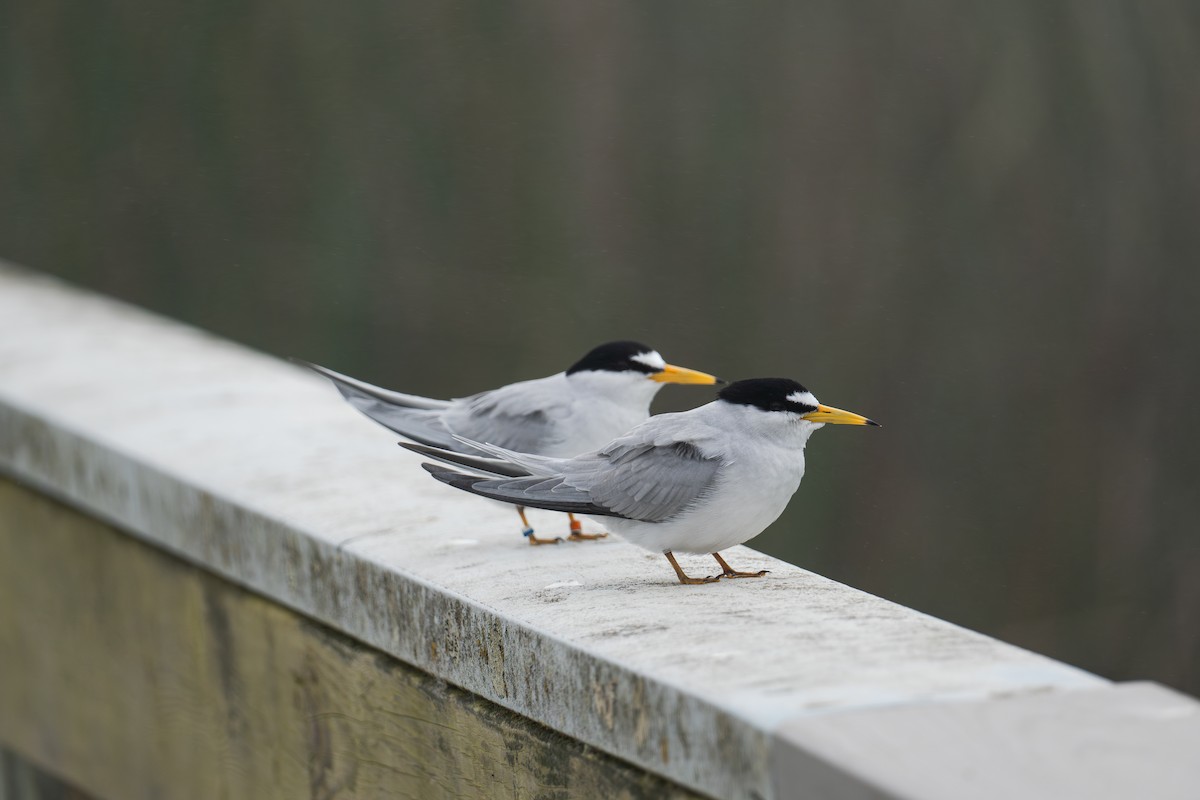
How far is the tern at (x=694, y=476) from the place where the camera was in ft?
8.89

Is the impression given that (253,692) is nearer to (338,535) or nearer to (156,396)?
(338,535)

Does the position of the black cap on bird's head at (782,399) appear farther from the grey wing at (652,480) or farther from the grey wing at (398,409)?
the grey wing at (398,409)

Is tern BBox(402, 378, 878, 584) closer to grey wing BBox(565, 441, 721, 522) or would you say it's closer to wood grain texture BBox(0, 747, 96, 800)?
grey wing BBox(565, 441, 721, 522)

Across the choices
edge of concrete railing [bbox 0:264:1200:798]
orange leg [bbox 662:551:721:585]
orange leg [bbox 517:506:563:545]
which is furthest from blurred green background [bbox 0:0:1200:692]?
orange leg [bbox 662:551:721:585]

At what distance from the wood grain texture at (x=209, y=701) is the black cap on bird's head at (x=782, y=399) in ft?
2.25

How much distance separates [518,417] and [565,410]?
11 cm

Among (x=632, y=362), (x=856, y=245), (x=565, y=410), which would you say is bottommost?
(x=856, y=245)

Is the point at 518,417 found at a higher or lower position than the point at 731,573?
higher

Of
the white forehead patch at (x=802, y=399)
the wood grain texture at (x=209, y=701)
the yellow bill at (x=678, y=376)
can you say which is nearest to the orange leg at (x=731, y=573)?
the white forehead patch at (x=802, y=399)

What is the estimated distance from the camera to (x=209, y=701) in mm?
3129

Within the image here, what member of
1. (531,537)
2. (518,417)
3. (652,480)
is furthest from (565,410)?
(652,480)

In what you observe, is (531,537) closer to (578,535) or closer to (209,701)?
(578,535)

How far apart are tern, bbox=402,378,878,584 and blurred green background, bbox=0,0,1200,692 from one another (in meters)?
3.68

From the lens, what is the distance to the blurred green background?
20.7 ft
